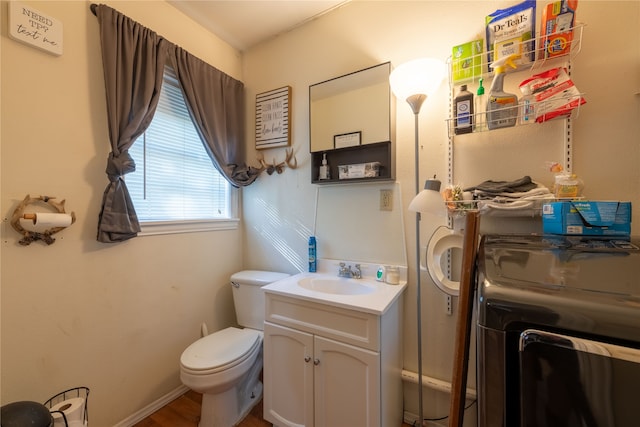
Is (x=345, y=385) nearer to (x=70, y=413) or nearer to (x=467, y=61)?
(x=70, y=413)

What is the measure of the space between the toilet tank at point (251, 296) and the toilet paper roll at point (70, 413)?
0.87 metres

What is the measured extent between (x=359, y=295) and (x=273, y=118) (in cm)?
144

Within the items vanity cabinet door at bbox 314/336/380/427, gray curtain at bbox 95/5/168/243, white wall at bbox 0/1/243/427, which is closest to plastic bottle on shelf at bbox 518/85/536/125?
vanity cabinet door at bbox 314/336/380/427

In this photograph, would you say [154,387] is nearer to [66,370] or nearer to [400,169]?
[66,370]

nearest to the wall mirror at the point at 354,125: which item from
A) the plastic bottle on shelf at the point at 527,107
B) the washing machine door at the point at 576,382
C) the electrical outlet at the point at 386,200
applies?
the electrical outlet at the point at 386,200

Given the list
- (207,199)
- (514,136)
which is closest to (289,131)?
(207,199)

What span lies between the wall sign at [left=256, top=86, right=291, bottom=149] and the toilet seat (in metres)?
1.35

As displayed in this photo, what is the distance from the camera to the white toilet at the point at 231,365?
1.28 metres

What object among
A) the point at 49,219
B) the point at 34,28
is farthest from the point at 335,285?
the point at 34,28

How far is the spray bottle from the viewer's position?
1.08m

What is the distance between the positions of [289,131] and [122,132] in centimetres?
100

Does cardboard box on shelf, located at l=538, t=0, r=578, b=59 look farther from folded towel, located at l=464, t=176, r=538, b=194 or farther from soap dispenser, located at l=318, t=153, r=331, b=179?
soap dispenser, located at l=318, t=153, r=331, b=179

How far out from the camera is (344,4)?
163cm

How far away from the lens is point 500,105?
1.10 metres
